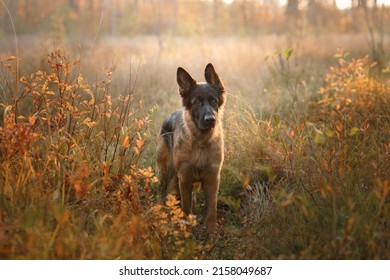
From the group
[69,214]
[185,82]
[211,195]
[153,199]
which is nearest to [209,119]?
[185,82]

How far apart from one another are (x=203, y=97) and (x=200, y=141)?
0.50 meters

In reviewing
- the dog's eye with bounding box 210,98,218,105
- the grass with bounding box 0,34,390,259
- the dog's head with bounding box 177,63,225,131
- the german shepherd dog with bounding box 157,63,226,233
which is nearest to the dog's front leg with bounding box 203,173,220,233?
the german shepherd dog with bounding box 157,63,226,233

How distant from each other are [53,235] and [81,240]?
226 millimetres

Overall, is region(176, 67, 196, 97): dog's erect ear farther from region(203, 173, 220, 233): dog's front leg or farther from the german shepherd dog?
region(203, 173, 220, 233): dog's front leg

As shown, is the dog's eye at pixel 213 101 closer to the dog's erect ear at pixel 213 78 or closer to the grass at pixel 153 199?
the dog's erect ear at pixel 213 78

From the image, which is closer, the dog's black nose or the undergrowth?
the undergrowth

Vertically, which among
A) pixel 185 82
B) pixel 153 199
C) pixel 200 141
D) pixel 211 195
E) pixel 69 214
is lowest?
pixel 211 195

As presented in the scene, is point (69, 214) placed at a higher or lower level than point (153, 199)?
higher

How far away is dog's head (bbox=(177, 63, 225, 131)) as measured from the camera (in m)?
4.88

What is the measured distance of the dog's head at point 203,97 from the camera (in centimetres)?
488

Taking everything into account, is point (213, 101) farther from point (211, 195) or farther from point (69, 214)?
point (69, 214)

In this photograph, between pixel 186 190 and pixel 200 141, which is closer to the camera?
pixel 200 141

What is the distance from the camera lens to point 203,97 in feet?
16.6
